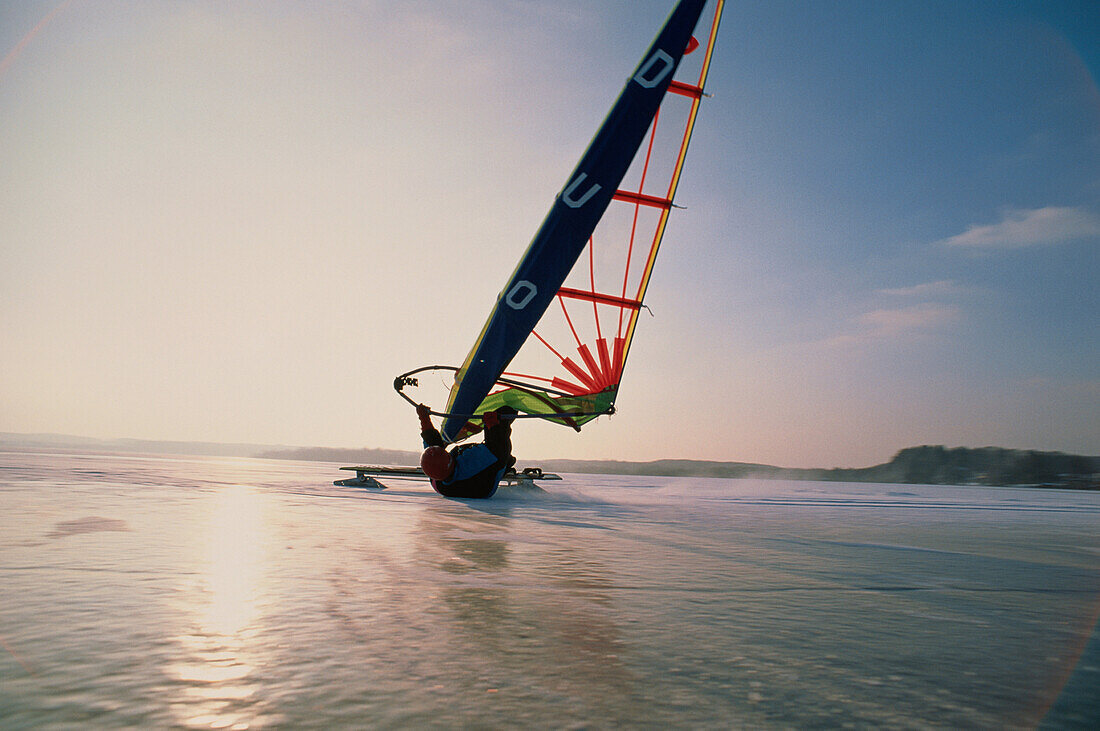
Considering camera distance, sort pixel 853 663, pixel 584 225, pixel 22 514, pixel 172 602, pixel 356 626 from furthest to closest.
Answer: pixel 584 225 < pixel 22 514 < pixel 172 602 < pixel 356 626 < pixel 853 663

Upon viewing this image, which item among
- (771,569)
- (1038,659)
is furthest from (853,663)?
(771,569)

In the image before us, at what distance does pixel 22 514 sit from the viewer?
5.52 meters

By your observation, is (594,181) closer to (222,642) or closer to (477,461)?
(477,461)

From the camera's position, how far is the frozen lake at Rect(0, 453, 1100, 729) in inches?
58.8

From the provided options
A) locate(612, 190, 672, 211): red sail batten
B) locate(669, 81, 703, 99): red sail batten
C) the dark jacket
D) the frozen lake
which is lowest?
the frozen lake

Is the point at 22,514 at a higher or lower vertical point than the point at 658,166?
lower

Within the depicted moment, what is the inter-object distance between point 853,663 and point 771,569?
203cm

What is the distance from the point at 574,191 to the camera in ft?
29.0

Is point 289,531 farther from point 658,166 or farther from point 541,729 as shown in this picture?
point 658,166

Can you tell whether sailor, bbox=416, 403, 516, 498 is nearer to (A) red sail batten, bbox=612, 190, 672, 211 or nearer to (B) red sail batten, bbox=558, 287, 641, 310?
(B) red sail batten, bbox=558, 287, 641, 310

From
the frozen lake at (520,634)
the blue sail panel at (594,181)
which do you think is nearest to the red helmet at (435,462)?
the blue sail panel at (594,181)

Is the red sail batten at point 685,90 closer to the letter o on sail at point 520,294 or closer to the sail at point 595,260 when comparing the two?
the sail at point 595,260

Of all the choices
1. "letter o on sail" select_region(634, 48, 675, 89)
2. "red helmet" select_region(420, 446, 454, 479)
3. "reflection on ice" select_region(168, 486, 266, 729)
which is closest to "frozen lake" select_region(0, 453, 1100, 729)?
"reflection on ice" select_region(168, 486, 266, 729)

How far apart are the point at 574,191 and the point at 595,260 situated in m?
1.59
